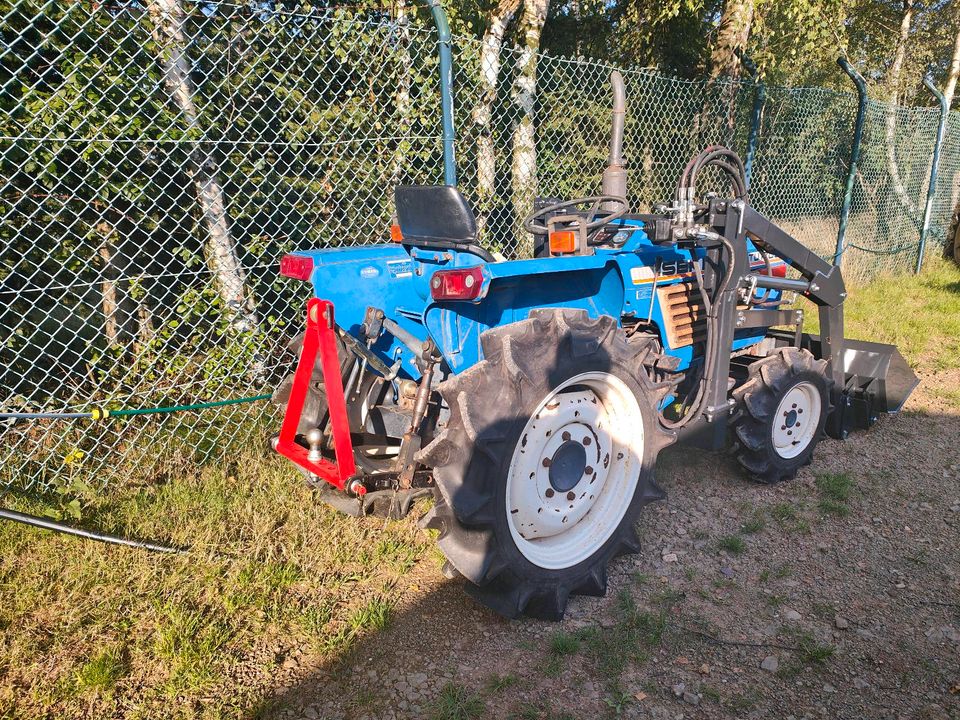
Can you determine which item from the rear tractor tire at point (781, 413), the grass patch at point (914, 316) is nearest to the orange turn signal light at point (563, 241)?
the rear tractor tire at point (781, 413)

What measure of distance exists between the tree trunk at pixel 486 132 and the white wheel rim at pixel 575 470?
2054mm

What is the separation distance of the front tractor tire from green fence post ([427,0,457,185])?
164 cm

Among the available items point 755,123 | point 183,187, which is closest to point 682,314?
point 183,187

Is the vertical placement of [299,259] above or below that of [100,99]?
below

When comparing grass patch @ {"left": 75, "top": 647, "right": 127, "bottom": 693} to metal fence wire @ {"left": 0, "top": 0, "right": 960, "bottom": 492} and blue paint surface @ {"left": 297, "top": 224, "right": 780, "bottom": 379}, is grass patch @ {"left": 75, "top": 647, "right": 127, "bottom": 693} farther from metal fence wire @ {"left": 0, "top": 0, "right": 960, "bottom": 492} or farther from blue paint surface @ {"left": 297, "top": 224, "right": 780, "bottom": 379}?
blue paint surface @ {"left": 297, "top": 224, "right": 780, "bottom": 379}

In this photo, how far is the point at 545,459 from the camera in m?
A: 2.62

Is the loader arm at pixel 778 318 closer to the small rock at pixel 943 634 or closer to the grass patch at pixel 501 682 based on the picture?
the small rock at pixel 943 634

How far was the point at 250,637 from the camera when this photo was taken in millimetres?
2512

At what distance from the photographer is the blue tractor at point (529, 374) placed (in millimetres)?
2359

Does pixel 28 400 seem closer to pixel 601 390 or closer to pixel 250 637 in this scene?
pixel 250 637

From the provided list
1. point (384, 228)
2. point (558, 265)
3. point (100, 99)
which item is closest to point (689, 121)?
point (384, 228)

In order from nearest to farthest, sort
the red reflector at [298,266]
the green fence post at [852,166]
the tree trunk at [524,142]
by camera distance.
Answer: the red reflector at [298,266] → the tree trunk at [524,142] → the green fence post at [852,166]

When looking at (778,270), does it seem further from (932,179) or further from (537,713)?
(932,179)

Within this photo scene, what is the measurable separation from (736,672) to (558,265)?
5.26ft
